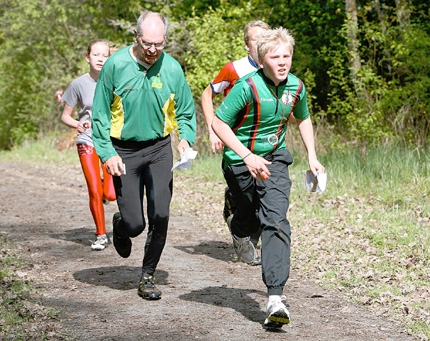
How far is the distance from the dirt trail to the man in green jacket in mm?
432

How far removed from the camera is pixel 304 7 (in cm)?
2205

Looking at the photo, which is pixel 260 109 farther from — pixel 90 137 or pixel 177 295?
pixel 90 137

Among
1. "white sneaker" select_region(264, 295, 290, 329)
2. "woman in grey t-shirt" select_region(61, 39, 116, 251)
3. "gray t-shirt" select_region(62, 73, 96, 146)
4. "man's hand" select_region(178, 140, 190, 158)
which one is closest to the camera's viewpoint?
"white sneaker" select_region(264, 295, 290, 329)

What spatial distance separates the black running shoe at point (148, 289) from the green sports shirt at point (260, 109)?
146 centimetres

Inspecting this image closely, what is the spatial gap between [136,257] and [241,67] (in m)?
2.26

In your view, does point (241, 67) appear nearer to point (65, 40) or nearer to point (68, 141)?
point (68, 141)

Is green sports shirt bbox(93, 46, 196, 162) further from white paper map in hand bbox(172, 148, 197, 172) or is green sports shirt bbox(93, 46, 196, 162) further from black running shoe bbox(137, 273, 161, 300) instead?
black running shoe bbox(137, 273, 161, 300)

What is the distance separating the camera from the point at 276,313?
17.2 feet

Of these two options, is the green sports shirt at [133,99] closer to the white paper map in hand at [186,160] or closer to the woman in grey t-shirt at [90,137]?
the white paper map in hand at [186,160]

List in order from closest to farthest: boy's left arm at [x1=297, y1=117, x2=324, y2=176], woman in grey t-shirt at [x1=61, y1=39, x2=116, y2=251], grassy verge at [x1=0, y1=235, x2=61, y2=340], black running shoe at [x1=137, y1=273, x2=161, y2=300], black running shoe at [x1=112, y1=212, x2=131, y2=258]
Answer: grassy verge at [x1=0, y1=235, x2=61, y2=340], boy's left arm at [x1=297, y1=117, x2=324, y2=176], black running shoe at [x1=137, y1=273, x2=161, y2=300], black running shoe at [x1=112, y1=212, x2=131, y2=258], woman in grey t-shirt at [x1=61, y1=39, x2=116, y2=251]

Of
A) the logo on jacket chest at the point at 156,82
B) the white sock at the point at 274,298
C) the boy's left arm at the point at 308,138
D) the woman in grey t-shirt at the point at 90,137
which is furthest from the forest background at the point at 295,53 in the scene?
the white sock at the point at 274,298

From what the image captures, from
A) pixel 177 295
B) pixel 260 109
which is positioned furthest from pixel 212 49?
pixel 260 109

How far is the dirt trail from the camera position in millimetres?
5477

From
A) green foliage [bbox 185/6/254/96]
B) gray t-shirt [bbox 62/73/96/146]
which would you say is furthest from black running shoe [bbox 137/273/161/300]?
green foliage [bbox 185/6/254/96]
